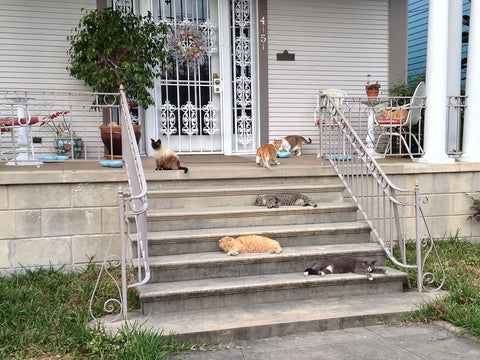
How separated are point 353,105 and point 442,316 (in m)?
5.01

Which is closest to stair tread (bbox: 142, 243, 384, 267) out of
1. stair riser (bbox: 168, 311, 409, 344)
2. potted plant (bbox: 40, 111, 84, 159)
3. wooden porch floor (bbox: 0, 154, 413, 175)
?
stair riser (bbox: 168, 311, 409, 344)

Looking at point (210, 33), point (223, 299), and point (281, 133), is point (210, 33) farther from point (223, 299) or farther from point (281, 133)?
point (223, 299)

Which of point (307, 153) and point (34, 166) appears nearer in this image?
point (34, 166)

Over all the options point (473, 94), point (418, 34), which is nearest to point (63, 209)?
point (473, 94)

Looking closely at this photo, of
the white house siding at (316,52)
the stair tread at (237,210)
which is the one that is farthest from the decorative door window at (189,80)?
the stair tread at (237,210)

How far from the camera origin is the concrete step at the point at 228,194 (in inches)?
179

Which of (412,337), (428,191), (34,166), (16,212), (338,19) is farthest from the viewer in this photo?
(338,19)

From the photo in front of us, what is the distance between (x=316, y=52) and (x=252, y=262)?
491 centimetres

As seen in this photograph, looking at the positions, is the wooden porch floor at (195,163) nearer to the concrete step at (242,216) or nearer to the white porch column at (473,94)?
the white porch column at (473,94)

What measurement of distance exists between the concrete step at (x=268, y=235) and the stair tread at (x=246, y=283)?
15.1 inches

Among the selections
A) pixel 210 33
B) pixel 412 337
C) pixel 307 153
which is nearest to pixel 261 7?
pixel 210 33

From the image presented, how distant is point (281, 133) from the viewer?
743cm

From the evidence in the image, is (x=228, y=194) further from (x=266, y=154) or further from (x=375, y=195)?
(x=375, y=195)

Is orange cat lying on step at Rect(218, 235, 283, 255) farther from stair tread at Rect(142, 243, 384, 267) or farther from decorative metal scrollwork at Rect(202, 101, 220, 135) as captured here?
decorative metal scrollwork at Rect(202, 101, 220, 135)
